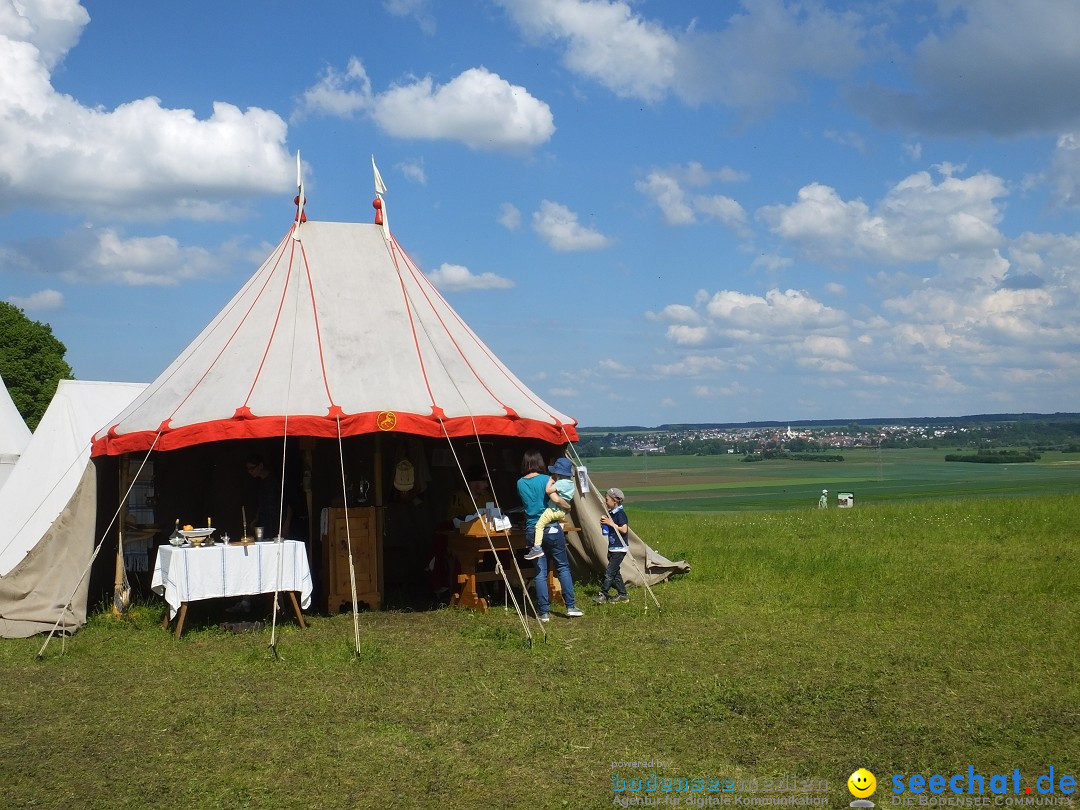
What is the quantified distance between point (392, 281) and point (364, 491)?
89.7 inches

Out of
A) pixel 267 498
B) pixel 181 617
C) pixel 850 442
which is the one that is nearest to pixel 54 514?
pixel 267 498

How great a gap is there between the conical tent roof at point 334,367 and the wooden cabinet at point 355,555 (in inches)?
40.2

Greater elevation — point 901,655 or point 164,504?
point 164,504

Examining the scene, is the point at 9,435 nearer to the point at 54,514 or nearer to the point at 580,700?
the point at 54,514

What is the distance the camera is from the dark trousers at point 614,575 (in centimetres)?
976

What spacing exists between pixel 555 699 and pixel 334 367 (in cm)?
459

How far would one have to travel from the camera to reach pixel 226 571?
8750 millimetres

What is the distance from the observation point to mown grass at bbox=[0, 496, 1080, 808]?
5.02m

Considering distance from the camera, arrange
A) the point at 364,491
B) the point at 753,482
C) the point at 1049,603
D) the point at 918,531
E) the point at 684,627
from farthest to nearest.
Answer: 1. the point at 753,482
2. the point at 918,531
3. the point at 364,491
4. the point at 1049,603
5. the point at 684,627

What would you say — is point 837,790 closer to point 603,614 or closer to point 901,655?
point 901,655

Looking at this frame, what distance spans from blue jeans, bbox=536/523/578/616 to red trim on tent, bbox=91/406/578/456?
1140 millimetres

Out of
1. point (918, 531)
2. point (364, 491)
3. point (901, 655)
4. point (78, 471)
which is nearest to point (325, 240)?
point (364, 491)

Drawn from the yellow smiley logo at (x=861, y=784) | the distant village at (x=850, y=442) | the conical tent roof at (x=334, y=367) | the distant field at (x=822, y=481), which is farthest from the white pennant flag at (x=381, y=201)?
the distant village at (x=850, y=442)

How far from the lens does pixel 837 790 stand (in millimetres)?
4715
